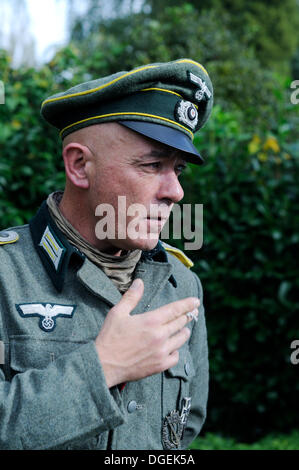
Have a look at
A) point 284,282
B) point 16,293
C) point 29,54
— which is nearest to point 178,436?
point 16,293

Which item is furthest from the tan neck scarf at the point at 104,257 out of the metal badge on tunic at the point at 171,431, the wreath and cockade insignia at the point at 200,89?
the wreath and cockade insignia at the point at 200,89

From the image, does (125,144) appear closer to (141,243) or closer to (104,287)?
(141,243)

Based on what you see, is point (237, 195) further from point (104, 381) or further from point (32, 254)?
point (104, 381)

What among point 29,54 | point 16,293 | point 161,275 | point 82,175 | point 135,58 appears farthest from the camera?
point 29,54

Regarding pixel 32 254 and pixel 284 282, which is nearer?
pixel 32 254

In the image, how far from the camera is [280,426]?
447cm

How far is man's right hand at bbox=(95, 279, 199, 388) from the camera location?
1688 millimetres

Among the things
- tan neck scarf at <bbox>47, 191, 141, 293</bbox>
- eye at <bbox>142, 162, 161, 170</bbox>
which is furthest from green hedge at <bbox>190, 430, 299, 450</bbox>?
eye at <bbox>142, 162, 161, 170</bbox>

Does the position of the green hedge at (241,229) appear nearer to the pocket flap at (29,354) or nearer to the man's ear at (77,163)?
the man's ear at (77,163)

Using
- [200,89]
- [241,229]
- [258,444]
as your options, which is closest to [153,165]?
[200,89]

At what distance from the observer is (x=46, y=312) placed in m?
1.95

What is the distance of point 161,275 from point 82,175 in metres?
0.56

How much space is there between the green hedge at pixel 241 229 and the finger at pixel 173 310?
2.53m

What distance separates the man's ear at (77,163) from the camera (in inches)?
81.7
